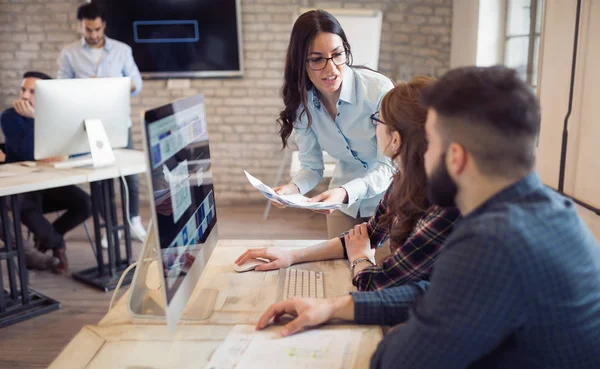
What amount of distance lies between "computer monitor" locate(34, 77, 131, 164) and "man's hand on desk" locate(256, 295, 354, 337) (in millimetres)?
1884

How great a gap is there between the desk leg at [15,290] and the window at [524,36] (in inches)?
108

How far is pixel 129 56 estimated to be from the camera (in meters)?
3.99

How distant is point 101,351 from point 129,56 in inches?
132

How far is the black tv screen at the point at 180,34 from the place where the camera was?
4.41 m

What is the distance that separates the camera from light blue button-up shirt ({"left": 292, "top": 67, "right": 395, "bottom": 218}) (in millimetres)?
1802

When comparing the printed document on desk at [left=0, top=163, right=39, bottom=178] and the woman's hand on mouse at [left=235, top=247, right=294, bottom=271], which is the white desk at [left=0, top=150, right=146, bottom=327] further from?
the woman's hand on mouse at [left=235, top=247, right=294, bottom=271]

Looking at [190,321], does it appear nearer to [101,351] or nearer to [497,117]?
[101,351]

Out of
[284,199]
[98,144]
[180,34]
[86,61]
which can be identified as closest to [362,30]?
[180,34]

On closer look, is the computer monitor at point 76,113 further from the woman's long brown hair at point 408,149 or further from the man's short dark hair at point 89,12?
the woman's long brown hair at point 408,149

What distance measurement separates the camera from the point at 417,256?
1122 millimetres

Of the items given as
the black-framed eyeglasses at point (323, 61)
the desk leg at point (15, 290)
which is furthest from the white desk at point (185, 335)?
the desk leg at point (15, 290)

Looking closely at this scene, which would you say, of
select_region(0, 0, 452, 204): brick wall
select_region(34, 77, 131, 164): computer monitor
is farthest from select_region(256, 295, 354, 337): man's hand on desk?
select_region(0, 0, 452, 204): brick wall

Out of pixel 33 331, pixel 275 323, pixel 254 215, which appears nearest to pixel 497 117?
pixel 275 323

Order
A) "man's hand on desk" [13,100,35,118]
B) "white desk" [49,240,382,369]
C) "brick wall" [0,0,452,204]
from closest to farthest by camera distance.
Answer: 1. "white desk" [49,240,382,369]
2. "man's hand on desk" [13,100,35,118]
3. "brick wall" [0,0,452,204]
